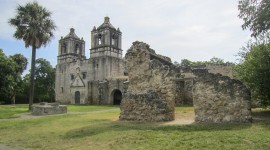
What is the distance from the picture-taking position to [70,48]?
1811 inches

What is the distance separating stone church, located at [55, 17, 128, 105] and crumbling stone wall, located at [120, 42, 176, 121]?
2051cm

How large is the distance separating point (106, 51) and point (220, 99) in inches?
1193

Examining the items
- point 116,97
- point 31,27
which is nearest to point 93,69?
point 116,97

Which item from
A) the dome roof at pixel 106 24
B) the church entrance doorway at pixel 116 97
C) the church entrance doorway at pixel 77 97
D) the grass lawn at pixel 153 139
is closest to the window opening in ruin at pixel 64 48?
the church entrance doorway at pixel 77 97

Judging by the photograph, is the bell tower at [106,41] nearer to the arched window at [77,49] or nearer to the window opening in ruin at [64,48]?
the arched window at [77,49]

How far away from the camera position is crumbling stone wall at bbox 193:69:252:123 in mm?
10859

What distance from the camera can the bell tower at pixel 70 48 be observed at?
4600cm

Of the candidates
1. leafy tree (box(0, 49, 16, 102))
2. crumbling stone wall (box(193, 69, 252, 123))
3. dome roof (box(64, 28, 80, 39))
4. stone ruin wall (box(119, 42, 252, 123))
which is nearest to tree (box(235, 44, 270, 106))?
stone ruin wall (box(119, 42, 252, 123))

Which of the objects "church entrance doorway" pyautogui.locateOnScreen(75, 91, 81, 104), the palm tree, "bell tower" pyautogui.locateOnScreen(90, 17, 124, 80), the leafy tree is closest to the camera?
the palm tree

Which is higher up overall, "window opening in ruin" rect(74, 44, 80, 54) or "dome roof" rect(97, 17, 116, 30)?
"dome roof" rect(97, 17, 116, 30)

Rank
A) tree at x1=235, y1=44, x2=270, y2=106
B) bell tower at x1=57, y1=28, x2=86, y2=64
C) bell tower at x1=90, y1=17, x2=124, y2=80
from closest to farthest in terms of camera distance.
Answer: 1. tree at x1=235, y1=44, x2=270, y2=106
2. bell tower at x1=90, y1=17, x2=124, y2=80
3. bell tower at x1=57, y1=28, x2=86, y2=64

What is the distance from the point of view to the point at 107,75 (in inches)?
1559

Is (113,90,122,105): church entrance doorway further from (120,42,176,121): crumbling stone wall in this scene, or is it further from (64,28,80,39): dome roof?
(120,42,176,121): crumbling stone wall

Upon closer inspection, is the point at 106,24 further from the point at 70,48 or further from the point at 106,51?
the point at 70,48
